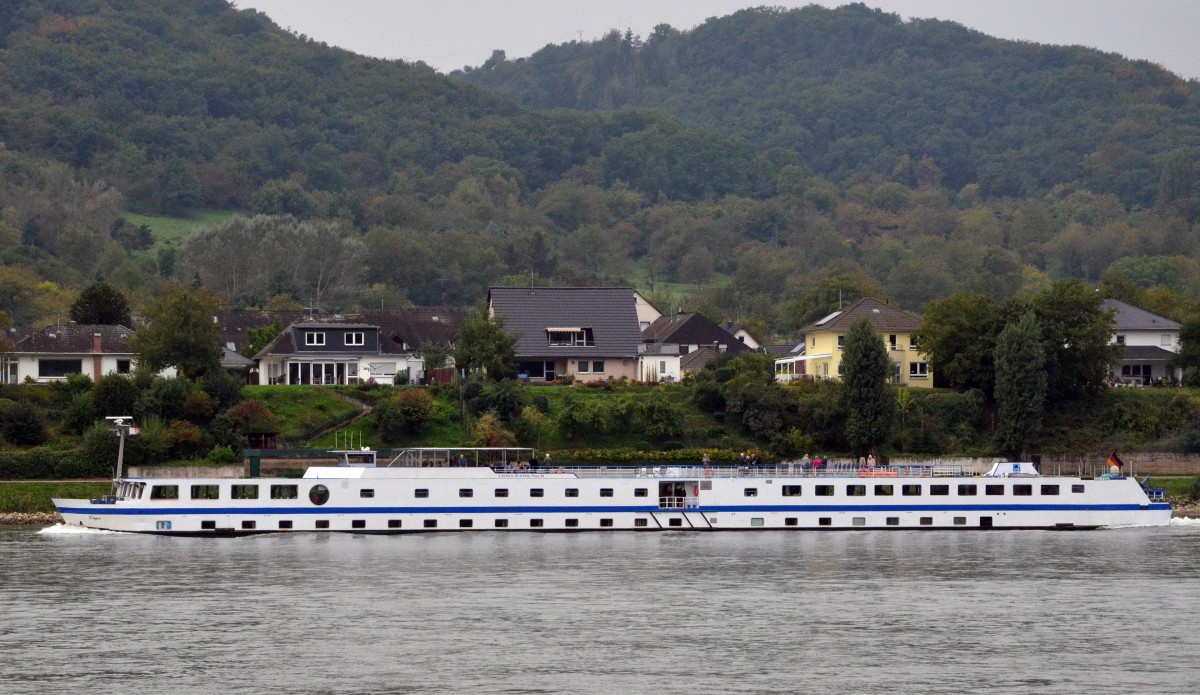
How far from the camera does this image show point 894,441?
7794 cm

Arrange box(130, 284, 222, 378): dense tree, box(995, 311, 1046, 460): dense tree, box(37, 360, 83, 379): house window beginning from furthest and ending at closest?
box(37, 360, 83, 379): house window → box(130, 284, 222, 378): dense tree → box(995, 311, 1046, 460): dense tree

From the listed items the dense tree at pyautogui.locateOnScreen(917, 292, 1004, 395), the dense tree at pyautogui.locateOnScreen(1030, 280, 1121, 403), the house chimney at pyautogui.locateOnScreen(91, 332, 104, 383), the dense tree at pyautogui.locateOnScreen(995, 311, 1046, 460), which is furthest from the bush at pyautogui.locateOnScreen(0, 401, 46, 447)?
the dense tree at pyautogui.locateOnScreen(1030, 280, 1121, 403)

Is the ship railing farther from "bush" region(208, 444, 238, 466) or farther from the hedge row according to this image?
the hedge row

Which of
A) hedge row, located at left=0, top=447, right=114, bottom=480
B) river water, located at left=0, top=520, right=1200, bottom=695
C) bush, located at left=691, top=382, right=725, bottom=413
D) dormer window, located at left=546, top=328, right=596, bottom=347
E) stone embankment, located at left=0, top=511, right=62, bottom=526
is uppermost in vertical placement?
dormer window, located at left=546, top=328, right=596, bottom=347

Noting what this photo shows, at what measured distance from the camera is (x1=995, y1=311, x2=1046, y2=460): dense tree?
Result: 76562mm

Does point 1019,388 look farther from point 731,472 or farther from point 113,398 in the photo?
point 113,398

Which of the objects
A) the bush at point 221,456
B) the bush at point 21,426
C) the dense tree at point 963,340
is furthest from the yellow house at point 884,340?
the bush at point 21,426

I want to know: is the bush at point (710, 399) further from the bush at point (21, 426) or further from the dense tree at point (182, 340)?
the bush at point (21, 426)

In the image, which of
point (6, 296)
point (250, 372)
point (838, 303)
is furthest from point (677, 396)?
point (6, 296)

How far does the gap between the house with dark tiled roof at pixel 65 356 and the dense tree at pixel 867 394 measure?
1352 inches

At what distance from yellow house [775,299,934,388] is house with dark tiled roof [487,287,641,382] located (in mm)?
8543

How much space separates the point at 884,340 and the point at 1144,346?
16429 millimetres

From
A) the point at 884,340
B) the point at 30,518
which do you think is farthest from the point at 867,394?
the point at 30,518

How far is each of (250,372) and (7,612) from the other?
46.9 m
